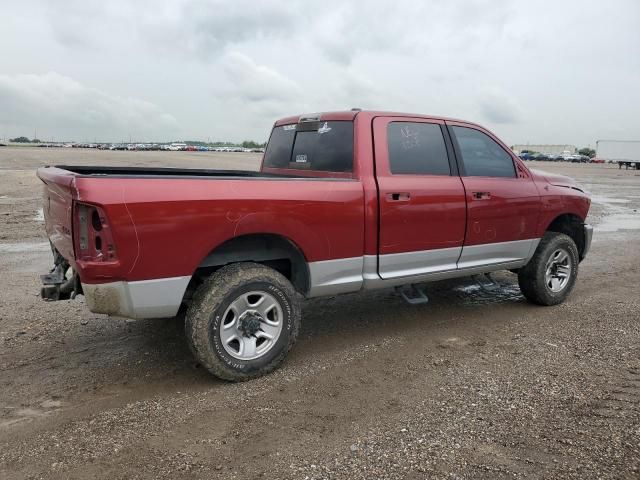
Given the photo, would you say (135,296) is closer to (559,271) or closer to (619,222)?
(559,271)

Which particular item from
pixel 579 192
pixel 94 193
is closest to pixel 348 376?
pixel 94 193

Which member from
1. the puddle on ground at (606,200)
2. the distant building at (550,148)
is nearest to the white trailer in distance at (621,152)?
the puddle on ground at (606,200)

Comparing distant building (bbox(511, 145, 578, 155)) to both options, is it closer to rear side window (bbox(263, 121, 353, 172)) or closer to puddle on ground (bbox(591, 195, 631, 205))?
puddle on ground (bbox(591, 195, 631, 205))

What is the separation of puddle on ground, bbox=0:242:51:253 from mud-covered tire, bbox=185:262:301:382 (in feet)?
18.3

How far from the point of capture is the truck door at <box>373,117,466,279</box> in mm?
4230

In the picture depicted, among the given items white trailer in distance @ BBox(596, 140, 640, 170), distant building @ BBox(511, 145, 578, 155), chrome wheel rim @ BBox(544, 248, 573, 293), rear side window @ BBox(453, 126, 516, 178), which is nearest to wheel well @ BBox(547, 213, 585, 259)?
chrome wheel rim @ BBox(544, 248, 573, 293)

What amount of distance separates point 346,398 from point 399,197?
1700mm

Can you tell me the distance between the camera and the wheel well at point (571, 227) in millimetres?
5836

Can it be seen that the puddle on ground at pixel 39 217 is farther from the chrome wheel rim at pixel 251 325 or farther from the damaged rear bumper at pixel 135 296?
the chrome wheel rim at pixel 251 325

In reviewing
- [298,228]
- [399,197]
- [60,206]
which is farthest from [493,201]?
[60,206]

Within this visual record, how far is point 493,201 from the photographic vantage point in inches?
194

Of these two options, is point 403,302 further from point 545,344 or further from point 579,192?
point 579,192

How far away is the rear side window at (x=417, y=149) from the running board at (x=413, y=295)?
1.13m

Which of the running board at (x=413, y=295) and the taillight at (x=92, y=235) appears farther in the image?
the running board at (x=413, y=295)
